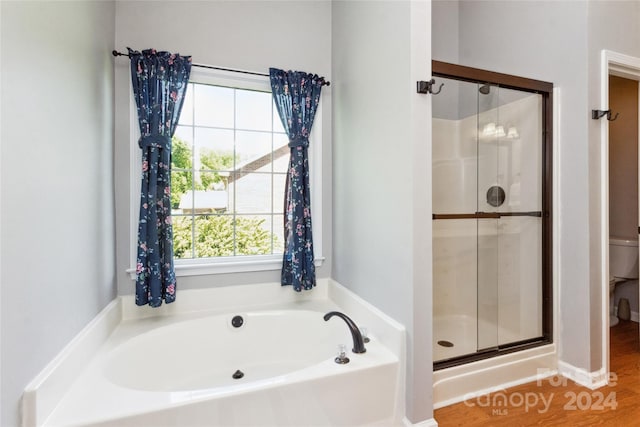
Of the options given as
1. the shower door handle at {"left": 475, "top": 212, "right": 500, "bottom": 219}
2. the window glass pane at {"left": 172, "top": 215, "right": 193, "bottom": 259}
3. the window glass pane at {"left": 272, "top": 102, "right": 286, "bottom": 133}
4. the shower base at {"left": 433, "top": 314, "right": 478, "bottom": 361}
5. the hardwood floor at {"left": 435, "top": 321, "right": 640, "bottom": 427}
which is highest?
the window glass pane at {"left": 272, "top": 102, "right": 286, "bottom": 133}

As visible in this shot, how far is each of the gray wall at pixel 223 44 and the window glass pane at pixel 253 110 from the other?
0.65 feet

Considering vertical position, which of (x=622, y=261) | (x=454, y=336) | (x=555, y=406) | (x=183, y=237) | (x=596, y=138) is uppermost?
(x=596, y=138)

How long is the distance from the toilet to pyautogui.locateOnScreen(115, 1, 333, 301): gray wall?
106 inches

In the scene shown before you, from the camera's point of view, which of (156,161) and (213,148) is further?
(213,148)

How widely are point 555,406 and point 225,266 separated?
Result: 2.19 metres

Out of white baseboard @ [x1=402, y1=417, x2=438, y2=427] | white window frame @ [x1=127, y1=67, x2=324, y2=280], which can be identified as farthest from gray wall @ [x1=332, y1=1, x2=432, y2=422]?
white window frame @ [x1=127, y1=67, x2=324, y2=280]

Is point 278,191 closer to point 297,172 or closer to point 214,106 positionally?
point 297,172

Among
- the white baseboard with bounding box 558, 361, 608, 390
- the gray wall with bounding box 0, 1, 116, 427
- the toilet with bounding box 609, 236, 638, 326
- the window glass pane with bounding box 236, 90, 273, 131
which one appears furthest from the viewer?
the toilet with bounding box 609, 236, 638, 326

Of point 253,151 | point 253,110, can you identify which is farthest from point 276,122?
point 253,151

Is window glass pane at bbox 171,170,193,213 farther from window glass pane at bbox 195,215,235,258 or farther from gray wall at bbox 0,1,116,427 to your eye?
gray wall at bbox 0,1,116,427

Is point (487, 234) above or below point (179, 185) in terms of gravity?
below

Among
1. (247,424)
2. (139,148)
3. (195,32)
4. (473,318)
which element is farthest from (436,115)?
(247,424)

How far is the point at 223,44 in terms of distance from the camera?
2.31 m

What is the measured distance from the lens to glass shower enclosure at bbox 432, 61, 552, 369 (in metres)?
2.12
